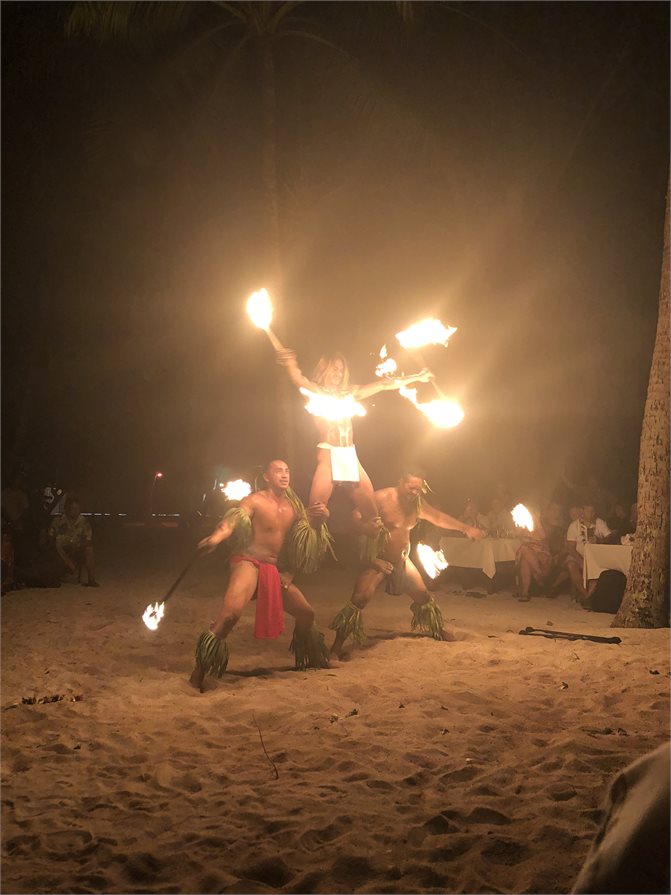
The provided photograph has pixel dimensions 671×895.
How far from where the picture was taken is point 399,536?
25.2ft

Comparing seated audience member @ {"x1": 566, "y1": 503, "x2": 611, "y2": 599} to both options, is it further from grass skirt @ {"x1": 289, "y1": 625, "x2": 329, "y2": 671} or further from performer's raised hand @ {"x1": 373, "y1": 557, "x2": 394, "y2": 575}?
grass skirt @ {"x1": 289, "y1": 625, "x2": 329, "y2": 671}

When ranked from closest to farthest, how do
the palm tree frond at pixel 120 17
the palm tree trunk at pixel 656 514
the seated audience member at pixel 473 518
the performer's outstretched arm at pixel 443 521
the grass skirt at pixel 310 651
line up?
the grass skirt at pixel 310 651
the performer's outstretched arm at pixel 443 521
the palm tree trunk at pixel 656 514
the palm tree frond at pixel 120 17
the seated audience member at pixel 473 518

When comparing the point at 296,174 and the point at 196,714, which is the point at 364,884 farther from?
the point at 296,174

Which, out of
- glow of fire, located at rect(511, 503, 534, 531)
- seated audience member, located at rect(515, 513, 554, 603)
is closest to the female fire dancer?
glow of fire, located at rect(511, 503, 534, 531)

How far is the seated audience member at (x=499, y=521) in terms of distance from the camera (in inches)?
486

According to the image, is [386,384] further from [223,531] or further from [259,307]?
[223,531]

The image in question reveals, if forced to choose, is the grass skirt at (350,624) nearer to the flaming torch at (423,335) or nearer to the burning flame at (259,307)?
the flaming torch at (423,335)

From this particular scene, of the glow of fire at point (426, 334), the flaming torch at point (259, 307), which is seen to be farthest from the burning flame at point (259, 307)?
the glow of fire at point (426, 334)

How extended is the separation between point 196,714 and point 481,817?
2446 millimetres

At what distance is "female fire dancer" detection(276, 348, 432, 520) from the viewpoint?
687 centimetres

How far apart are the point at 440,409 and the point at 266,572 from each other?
2.32 meters

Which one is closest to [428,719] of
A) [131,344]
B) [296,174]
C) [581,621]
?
[581,621]

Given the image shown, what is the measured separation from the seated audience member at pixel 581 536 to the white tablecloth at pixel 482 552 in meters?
0.94

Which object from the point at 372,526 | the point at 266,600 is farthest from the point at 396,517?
the point at 266,600
